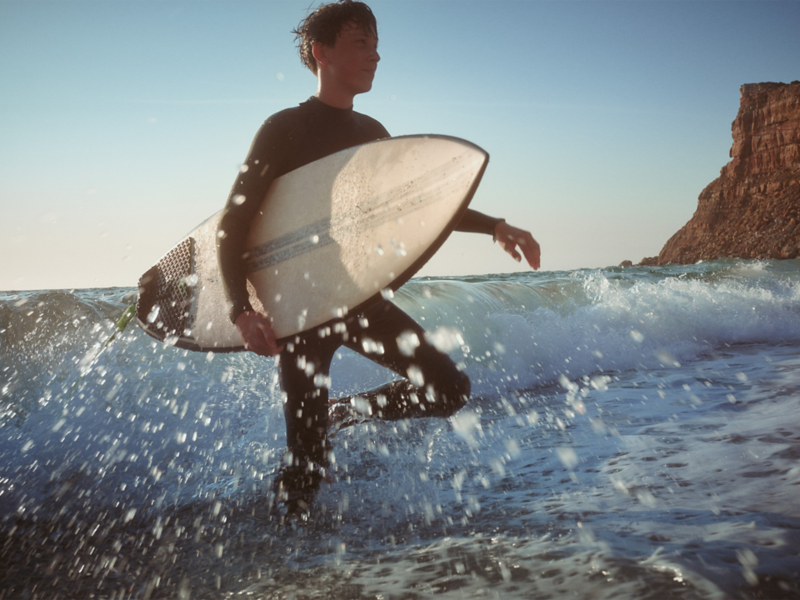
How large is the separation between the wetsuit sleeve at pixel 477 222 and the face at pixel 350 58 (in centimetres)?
68

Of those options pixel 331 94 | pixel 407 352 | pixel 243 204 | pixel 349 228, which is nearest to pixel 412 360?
pixel 407 352

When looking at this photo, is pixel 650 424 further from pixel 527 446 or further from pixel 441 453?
pixel 441 453

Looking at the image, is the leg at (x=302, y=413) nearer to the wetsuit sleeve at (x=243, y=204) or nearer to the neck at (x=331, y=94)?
the wetsuit sleeve at (x=243, y=204)

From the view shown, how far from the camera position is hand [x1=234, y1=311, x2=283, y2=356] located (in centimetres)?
153

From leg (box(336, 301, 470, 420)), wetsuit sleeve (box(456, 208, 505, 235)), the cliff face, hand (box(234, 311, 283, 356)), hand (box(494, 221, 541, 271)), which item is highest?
the cliff face

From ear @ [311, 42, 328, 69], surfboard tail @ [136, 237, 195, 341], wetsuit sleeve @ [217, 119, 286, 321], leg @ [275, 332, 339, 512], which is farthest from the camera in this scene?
surfboard tail @ [136, 237, 195, 341]

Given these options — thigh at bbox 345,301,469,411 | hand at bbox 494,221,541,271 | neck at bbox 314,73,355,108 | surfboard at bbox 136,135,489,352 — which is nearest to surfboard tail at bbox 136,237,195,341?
surfboard at bbox 136,135,489,352

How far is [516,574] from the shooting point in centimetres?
116

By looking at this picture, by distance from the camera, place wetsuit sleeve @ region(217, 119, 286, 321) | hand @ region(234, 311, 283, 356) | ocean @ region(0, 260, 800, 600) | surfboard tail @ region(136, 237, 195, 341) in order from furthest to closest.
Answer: surfboard tail @ region(136, 237, 195, 341), wetsuit sleeve @ region(217, 119, 286, 321), hand @ region(234, 311, 283, 356), ocean @ region(0, 260, 800, 600)

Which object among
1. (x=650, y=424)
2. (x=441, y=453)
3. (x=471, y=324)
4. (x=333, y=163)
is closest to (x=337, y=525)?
(x=441, y=453)

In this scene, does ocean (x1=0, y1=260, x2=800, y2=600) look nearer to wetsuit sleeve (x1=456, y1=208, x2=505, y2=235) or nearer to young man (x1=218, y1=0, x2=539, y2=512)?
young man (x1=218, y1=0, x2=539, y2=512)

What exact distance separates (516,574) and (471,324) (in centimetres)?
524

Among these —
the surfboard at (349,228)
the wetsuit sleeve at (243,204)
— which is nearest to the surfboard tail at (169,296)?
the surfboard at (349,228)

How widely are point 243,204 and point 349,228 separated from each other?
1.50 ft
